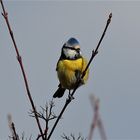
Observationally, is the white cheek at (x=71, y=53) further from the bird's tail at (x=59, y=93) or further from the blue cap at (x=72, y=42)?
the bird's tail at (x=59, y=93)

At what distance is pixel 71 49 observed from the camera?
5.21 m

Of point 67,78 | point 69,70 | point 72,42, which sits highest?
point 72,42

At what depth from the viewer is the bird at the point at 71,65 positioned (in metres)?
5.16

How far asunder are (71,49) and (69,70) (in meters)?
0.31

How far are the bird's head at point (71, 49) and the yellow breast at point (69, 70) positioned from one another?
0.08m

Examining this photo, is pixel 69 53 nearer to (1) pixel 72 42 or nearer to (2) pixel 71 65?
(2) pixel 71 65

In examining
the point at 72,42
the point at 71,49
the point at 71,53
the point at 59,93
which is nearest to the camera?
the point at 72,42

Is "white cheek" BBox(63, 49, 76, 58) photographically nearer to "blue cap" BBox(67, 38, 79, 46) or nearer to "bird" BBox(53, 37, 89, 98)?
"bird" BBox(53, 37, 89, 98)

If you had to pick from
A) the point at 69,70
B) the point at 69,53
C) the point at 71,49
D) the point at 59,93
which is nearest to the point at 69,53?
the point at 69,53

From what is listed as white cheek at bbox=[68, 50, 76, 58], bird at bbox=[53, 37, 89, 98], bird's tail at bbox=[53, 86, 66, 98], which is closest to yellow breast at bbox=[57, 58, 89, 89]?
bird at bbox=[53, 37, 89, 98]

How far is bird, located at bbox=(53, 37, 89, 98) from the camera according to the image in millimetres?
5156

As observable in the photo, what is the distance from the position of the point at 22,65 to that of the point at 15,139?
484mm

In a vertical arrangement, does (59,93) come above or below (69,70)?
below

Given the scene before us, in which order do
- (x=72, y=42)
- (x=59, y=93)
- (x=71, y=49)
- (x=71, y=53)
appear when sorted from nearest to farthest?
(x=72, y=42)
(x=71, y=49)
(x=71, y=53)
(x=59, y=93)
